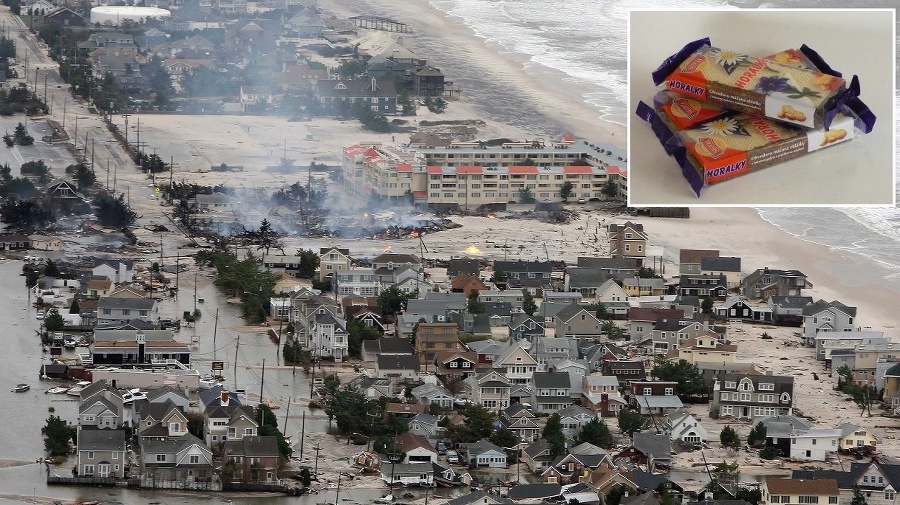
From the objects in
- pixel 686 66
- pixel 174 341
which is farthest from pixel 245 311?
pixel 686 66

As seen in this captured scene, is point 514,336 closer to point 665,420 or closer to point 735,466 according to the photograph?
point 665,420

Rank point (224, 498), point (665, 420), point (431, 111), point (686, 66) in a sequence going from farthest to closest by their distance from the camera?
point (431, 111)
point (665, 420)
point (224, 498)
point (686, 66)

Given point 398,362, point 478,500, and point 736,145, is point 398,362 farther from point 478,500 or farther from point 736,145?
point 736,145

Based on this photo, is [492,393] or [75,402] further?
[492,393]

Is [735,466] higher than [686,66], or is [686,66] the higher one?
[686,66]

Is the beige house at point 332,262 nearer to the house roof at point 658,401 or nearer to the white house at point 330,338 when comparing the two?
the white house at point 330,338

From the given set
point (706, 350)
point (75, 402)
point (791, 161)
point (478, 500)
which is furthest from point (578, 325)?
point (791, 161)
